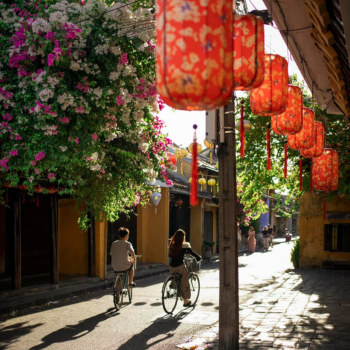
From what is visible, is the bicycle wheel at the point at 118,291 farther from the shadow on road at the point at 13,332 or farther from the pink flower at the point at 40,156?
the pink flower at the point at 40,156

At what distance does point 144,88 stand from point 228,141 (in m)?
3.13

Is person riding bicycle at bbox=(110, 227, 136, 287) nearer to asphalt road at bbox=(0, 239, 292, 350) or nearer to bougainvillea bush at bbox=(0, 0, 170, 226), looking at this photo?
asphalt road at bbox=(0, 239, 292, 350)

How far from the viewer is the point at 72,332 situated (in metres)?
9.39

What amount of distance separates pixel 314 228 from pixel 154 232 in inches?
290

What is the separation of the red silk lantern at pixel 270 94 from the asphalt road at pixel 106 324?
407 centimetres

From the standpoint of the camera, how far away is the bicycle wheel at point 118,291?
37.9 ft

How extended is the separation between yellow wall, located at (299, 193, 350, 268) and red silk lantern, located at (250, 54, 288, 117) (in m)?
16.6

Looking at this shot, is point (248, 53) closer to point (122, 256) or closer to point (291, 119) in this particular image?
point (291, 119)

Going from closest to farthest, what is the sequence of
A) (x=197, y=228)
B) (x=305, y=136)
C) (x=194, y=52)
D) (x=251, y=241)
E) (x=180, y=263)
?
(x=194, y=52), (x=305, y=136), (x=180, y=263), (x=197, y=228), (x=251, y=241)

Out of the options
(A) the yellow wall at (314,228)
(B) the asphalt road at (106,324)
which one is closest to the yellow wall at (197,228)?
(A) the yellow wall at (314,228)

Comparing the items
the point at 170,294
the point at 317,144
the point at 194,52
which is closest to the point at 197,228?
the point at 170,294

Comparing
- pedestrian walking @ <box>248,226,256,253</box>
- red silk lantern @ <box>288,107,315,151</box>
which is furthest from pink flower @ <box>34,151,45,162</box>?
pedestrian walking @ <box>248,226,256,253</box>

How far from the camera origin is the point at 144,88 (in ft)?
33.4

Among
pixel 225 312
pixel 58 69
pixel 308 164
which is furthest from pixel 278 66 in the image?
pixel 308 164
